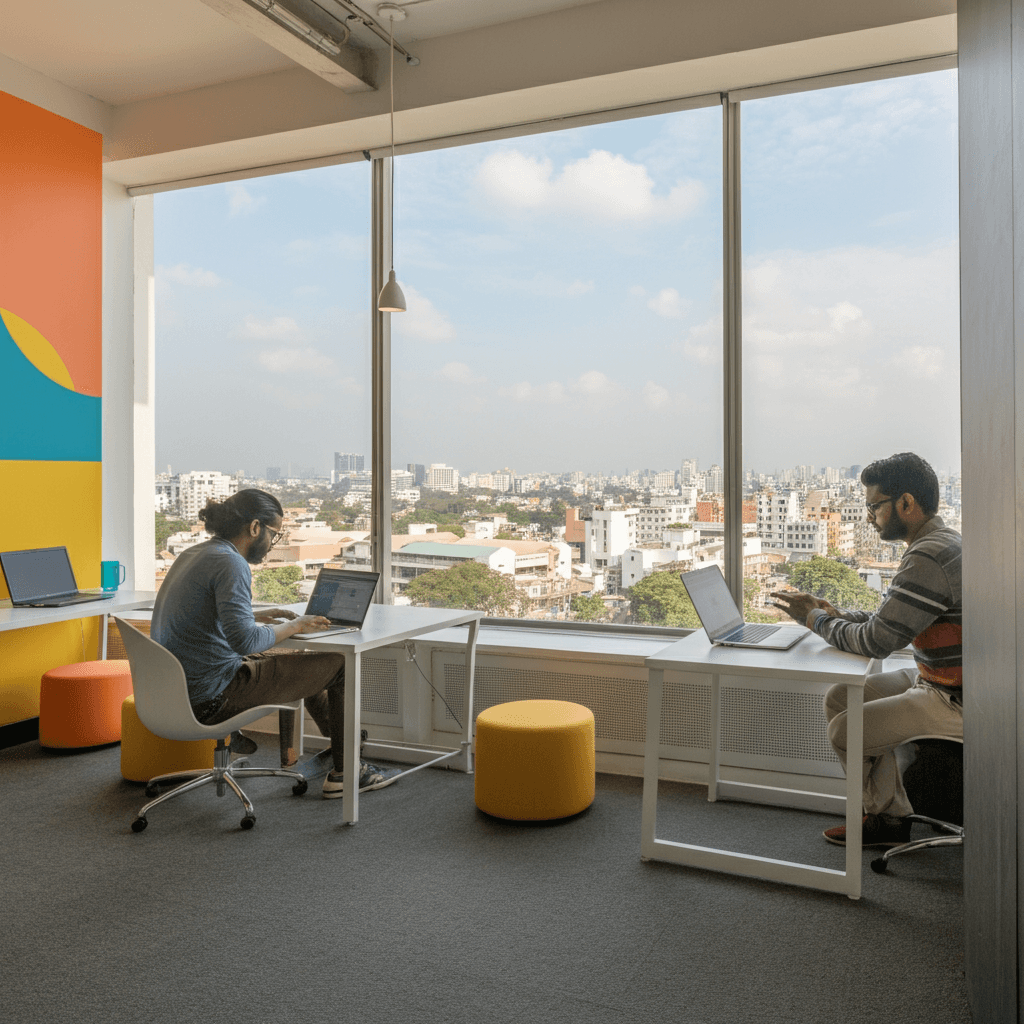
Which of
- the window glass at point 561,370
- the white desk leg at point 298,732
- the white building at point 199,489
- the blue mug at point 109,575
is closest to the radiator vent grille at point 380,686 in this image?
the white desk leg at point 298,732

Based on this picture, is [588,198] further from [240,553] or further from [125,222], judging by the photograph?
[125,222]

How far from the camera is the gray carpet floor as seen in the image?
2285 mm

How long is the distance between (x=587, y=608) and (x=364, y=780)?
1463 millimetres

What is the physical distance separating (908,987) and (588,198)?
3.74m

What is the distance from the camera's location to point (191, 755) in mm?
3961

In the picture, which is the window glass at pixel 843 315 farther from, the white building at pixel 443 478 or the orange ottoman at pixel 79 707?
the orange ottoman at pixel 79 707

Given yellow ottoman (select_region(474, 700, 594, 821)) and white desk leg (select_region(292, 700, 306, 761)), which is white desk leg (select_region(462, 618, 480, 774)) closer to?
yellow ottoman (select_region(474, 700, 594, 821))

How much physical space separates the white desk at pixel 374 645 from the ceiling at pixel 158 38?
2.89m

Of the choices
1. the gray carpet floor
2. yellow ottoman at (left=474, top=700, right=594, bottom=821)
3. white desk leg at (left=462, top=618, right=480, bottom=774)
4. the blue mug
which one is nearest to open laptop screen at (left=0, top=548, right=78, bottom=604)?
the blue mug

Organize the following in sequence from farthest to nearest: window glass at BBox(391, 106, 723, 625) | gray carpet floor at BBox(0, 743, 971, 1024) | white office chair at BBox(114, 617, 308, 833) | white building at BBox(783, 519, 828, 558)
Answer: window glass at BBox(391, 106, 723, 625) → white building at BBox(783, 519, 828, 558) → white office chair at BBox(114, 617, 308, 833) → gray carpet floor at BBox(0, 743, 971, 1024)

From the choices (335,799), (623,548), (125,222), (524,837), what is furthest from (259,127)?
(524,837)

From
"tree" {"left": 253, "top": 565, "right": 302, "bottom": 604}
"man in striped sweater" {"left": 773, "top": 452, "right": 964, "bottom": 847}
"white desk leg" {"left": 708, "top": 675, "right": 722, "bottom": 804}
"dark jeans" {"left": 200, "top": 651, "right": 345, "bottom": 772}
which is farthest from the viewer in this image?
"tree" {"left": 253, "top": 565, "right": 302, "bottom": 604}

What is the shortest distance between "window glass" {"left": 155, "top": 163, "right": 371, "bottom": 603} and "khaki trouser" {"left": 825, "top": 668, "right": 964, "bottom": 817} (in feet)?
9.66

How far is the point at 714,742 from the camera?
3869 millimetres
